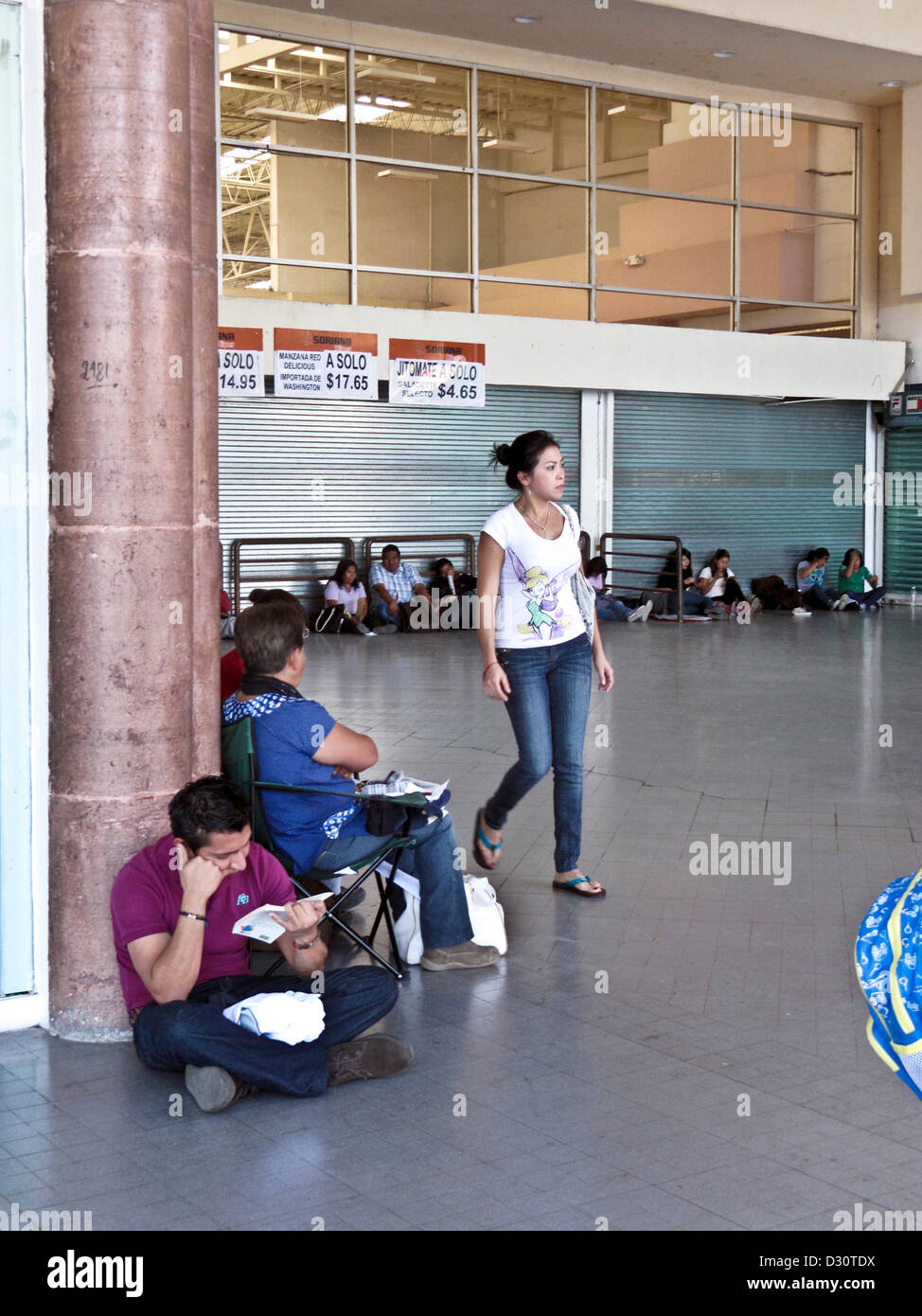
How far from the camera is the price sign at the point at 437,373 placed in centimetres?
1903

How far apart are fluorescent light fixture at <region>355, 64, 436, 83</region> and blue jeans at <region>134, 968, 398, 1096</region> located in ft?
55.4

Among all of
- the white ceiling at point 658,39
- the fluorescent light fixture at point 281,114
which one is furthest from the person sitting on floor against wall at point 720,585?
the fluorescent light fixture at point 281,114

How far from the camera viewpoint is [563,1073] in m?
4.20

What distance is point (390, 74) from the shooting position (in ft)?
62.7

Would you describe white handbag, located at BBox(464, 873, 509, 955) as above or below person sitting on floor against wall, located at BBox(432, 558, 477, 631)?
below

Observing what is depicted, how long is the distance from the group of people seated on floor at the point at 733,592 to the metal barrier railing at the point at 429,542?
1.65 m

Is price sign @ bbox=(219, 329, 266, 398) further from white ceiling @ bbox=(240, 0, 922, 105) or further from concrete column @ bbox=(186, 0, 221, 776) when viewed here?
concrete column @ bbox=(186, 0, 221, 776)

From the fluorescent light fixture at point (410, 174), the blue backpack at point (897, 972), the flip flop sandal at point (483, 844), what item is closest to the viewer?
the blue backpack at point (897, 972)

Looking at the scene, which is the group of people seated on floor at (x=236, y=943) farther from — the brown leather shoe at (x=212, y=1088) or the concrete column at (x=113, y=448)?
the concrete column at (x=113, y=448)

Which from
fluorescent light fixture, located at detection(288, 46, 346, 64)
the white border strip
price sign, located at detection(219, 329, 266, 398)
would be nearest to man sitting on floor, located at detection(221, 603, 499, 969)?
the white border strip

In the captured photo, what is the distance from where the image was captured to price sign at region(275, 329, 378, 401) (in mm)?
18141

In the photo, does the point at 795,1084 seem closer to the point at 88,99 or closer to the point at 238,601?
the point at 88,99
